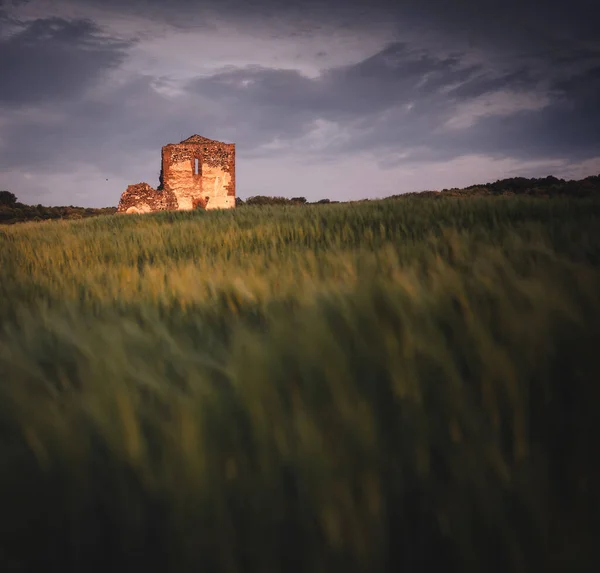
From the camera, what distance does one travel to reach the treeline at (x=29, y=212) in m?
30.8

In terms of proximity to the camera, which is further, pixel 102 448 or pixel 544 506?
pixel 102 448

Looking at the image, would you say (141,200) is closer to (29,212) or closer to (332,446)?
(29,212)

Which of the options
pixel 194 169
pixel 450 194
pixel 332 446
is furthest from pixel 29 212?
pixel 332 446

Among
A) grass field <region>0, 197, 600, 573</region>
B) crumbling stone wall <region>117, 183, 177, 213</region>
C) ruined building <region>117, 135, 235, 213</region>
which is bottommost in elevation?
grass field <region>0, 197, 600, 573</region>

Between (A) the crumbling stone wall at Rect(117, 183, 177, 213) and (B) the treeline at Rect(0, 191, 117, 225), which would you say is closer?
(A) the crumbling stone wall at Rect(117, 183, 177, 213)

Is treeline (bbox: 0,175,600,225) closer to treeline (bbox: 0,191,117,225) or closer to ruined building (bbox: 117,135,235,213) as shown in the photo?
treeline (bbox: 0,191,117,225)

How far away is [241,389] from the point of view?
505mm

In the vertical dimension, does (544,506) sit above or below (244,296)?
below

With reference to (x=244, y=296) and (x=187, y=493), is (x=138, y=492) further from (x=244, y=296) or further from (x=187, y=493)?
(x=244, y=296)

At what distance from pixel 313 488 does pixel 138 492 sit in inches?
7.6

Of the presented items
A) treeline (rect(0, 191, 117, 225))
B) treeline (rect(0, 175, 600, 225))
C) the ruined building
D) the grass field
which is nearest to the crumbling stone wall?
the ruined building

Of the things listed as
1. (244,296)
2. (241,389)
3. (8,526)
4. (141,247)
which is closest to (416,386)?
(241,389)

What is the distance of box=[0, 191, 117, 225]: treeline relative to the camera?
101 feet

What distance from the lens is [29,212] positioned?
33844mm
